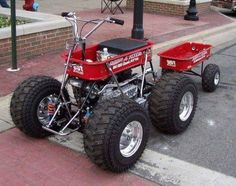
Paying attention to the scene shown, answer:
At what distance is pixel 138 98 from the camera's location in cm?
499

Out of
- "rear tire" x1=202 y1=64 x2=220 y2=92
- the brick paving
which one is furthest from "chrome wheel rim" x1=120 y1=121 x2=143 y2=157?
"rear tire" x1=202 y1=64 x2=220 y2=92

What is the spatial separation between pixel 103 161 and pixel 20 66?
3.88 meters

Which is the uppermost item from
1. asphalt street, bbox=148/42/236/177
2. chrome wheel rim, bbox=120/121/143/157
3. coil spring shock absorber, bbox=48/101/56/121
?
coil spring shock absorber, bbox=48/101/56/121

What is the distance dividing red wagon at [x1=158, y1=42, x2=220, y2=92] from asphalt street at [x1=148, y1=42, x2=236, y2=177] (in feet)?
0.73

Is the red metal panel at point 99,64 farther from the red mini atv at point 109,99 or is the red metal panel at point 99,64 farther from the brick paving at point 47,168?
the brick paving at point 47,168

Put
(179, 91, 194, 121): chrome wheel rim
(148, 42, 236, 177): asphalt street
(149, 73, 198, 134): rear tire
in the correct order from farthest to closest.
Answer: (179, 91, 194, 121): chrome wheel rim
(149, 73, 198, 134): rear tire
(148, 42, 236, 177): asphalt street

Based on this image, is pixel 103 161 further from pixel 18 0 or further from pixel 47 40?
pixel 18 0

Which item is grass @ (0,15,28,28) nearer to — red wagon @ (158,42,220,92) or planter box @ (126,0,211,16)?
red wagon @ (158,42,220,92)

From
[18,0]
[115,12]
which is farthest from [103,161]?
[18,0]

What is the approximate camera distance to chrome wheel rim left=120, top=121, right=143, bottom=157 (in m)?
4.07

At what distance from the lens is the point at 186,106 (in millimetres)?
5008

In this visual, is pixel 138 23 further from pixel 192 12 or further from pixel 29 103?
pixel 29 103

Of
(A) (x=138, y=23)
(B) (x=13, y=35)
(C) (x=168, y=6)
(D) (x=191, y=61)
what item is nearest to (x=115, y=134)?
(D) (x=191, y=61)

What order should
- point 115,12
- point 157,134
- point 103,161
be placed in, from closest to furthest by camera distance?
point 103,161, point 157,134, point 115,12
